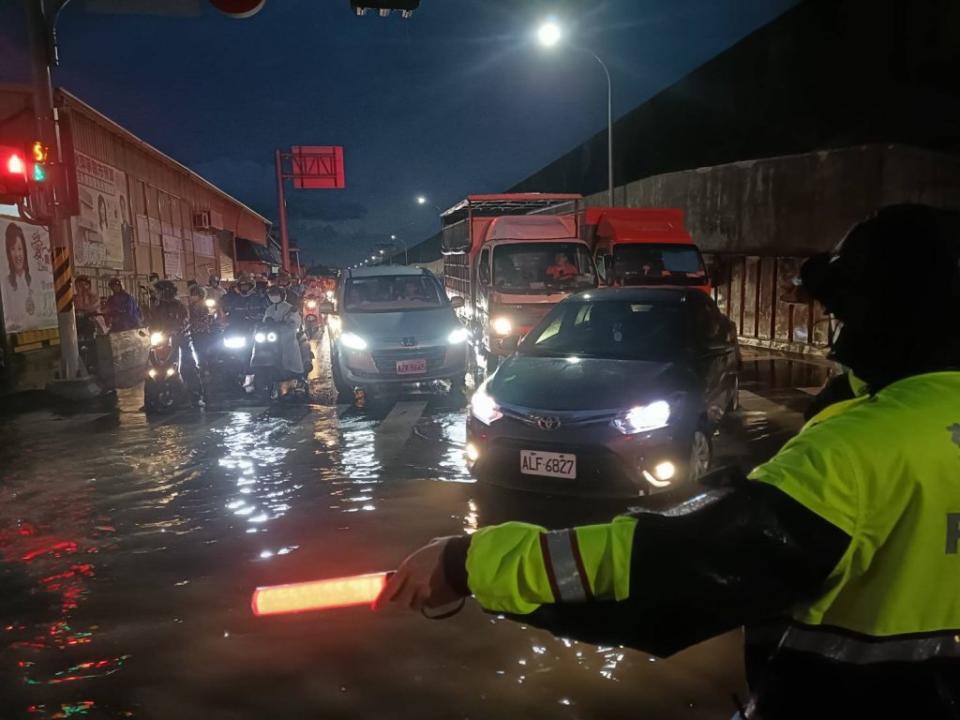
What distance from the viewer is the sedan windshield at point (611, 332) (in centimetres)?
639

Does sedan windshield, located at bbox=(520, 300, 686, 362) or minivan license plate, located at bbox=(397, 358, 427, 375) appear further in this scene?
minivan license plate, located at bbox=(397, 358, 427, 375)

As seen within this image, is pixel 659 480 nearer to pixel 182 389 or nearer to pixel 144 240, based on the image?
pixel 182 389

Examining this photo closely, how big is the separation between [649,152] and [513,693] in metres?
40.1

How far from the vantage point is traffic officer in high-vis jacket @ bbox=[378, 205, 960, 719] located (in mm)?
1054

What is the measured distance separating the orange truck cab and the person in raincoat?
6339 millimetres

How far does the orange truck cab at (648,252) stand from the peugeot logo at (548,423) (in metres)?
8.89

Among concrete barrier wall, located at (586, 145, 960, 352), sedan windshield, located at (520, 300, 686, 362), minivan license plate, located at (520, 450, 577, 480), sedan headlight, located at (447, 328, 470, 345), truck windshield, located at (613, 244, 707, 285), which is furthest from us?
concrete barrier wall, located at (586, 145, 960, 352)

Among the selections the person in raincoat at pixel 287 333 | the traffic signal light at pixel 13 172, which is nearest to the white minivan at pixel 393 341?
the person in raincoat at pixel 287 333

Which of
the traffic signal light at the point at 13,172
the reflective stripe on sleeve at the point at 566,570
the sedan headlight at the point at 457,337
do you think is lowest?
the sedan headlight at the point at 457,337

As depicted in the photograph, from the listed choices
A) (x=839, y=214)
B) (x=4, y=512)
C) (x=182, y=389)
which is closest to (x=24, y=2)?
(x=182, y=389)

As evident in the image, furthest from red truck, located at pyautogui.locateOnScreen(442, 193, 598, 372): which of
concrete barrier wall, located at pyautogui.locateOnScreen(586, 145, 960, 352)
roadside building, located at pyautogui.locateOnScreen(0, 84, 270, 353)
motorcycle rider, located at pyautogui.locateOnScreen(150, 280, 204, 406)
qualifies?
roadside building, located at pyautogui.locateOnScreen(0, 84, 270, 353)

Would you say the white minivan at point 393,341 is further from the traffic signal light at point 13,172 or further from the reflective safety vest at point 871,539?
the reflective safety vest at point 871,539

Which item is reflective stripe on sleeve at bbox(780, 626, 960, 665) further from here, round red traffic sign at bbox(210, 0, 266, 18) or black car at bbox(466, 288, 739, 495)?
round red traffic sign at bbox(210, 0, 266, 18)

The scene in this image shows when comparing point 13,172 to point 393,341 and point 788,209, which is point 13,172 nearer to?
point 393,341
